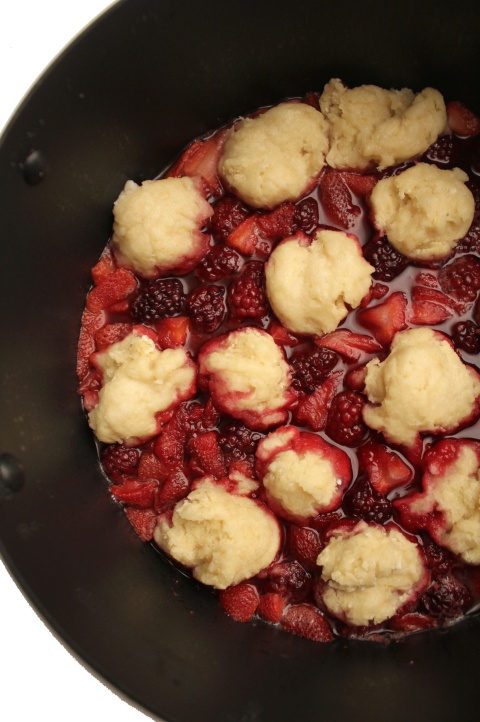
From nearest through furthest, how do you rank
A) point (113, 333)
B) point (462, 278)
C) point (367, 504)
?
point (367, 504), point (462, 278), point (113, 333)

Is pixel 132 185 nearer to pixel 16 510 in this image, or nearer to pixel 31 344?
pixel 31 344

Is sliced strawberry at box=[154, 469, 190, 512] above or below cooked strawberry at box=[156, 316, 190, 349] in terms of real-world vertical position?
below

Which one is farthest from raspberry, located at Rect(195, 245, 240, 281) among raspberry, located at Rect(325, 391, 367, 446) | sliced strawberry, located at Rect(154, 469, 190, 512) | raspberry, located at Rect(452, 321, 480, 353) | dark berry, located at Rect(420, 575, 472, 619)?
dark berry, located at Rect(420, 575, 472, 619)

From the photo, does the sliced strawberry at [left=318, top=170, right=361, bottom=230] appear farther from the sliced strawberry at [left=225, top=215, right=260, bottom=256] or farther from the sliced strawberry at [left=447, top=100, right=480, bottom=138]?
the sliced strawberry at [left=447, top=100, right=480, bottom=138]

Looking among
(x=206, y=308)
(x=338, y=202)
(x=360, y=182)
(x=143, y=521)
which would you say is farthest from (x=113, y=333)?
(x=360, y=182)

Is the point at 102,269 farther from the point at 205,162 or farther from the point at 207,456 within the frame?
the point at 207,456

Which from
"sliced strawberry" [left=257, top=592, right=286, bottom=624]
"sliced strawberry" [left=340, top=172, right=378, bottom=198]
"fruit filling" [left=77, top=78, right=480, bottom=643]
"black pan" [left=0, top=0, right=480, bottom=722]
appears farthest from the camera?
"sliced strawberry" [left=340, top=172, right=378, bottom=198]

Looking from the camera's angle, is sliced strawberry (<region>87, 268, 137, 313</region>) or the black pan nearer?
the black pan

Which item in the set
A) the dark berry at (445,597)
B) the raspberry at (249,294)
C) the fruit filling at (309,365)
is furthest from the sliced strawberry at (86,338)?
the dark berry at (445,597)

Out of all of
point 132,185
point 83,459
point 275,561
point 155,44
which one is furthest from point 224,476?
point 155,44
